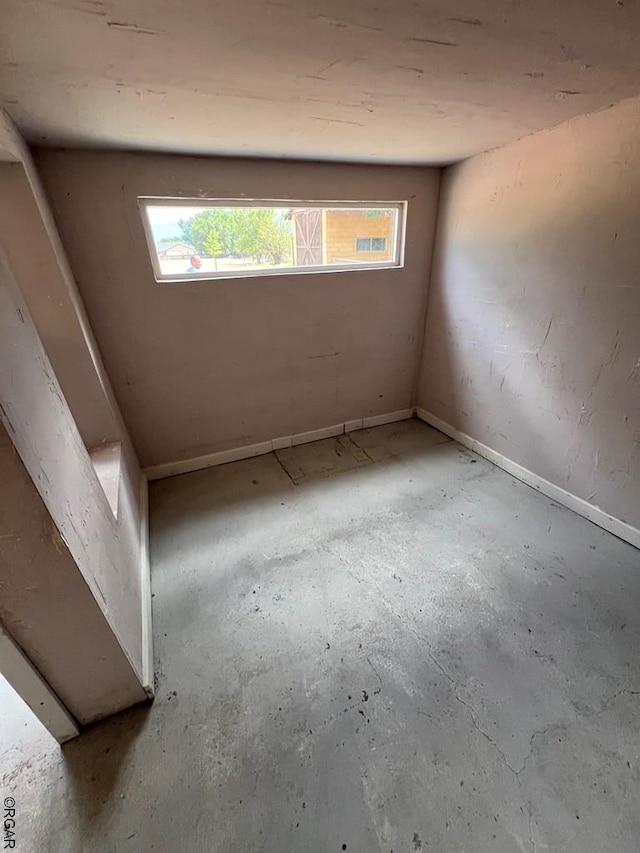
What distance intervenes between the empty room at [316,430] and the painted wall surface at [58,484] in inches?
0.5

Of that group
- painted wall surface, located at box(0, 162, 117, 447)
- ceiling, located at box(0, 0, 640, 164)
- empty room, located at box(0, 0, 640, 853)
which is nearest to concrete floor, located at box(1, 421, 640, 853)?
empty room, located at box(0, 0, 640, 853)

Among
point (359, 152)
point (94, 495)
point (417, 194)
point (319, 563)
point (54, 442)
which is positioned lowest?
point (319, 563)

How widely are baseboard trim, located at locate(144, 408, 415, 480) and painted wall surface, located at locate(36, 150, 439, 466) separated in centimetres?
6

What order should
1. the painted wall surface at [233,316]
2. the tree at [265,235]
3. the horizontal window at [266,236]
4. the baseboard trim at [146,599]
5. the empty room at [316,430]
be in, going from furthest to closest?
the tree at [265,235], the horizontal window at [266,236], the painted wall surface at [233,316], the baseboard trim at [146,599], the empty room at [316,430]

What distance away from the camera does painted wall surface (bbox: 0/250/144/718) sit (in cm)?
86

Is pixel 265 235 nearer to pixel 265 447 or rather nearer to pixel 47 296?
pixel 47 296

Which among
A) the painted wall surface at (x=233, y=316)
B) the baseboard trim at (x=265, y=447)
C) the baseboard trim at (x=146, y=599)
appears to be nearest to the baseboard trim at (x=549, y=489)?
the baseboard trim at (x=265, y=447)

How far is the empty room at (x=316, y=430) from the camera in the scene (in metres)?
0.97

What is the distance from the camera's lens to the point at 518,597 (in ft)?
5.37

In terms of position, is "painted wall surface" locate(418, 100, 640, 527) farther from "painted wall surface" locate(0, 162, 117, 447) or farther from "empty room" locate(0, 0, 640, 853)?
"painted wall surface" locate(0, 162, 117, 447)

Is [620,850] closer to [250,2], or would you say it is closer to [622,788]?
[622,788]

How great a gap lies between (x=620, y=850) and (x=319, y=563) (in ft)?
4.22

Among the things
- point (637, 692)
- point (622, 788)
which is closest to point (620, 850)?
point (622, 788)

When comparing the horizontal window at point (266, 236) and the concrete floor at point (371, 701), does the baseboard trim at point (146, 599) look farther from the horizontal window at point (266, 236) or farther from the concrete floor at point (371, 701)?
the horizontal window at point (266, 236)
